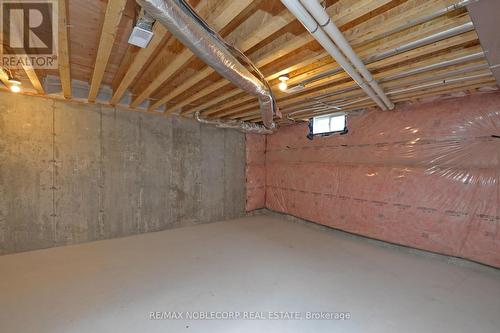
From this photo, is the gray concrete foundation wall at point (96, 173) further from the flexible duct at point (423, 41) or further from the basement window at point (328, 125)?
the flexible duct at point (423, 41)

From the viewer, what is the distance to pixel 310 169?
4.84m

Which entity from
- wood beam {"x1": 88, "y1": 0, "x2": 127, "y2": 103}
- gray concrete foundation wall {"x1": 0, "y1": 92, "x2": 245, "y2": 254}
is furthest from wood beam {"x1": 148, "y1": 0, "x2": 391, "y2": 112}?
gray concrete foundation wall {"x1": 0, "y1": 92, "x2": 245, "y2": 254}

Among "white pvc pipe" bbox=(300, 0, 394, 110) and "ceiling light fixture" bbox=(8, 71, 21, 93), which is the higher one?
"ceiling light fixture" bbox=(8, 71, 21, 93)

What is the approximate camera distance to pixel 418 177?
327 centimetres

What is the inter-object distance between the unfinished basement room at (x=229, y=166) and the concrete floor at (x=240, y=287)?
0.07 ft

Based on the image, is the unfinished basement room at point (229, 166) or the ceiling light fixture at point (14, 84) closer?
the unfinished basement room at point (229, 166)

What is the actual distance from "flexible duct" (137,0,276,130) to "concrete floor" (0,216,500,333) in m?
2.11

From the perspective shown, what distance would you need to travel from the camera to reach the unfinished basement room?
1.77m

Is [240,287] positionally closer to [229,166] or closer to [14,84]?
[229,166]

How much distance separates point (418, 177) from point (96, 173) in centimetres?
499

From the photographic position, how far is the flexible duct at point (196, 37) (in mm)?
1329

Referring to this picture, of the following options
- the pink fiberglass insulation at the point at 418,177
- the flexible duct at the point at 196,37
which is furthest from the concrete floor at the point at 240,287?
the flexible duct at the point at 196,37

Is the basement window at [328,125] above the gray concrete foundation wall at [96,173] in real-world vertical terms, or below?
above

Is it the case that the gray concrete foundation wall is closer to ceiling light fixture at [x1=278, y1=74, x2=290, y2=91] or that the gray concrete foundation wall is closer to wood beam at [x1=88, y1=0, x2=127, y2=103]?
→ wood beam at [x1=88, y1=0, x2=127, y2=103]
